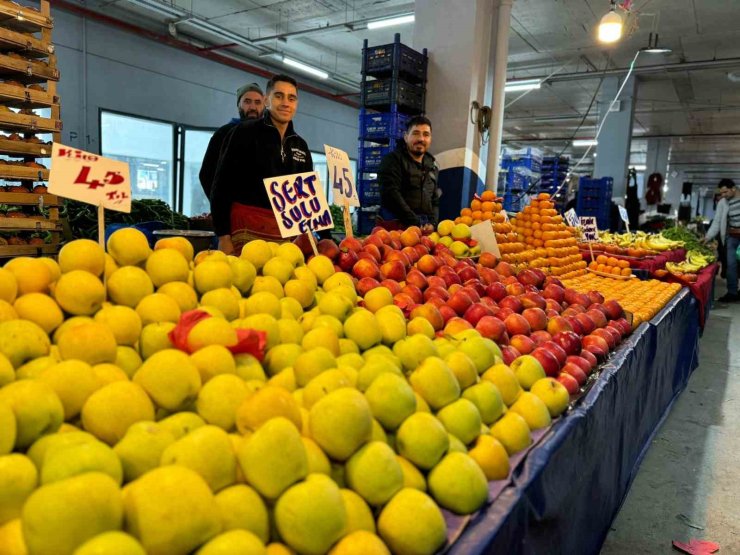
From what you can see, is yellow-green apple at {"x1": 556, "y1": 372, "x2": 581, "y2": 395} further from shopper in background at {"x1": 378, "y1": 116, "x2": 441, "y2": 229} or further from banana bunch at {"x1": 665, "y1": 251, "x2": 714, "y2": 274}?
banana bunch at {"x1": 665, "y1": 251, "x2": 714, "y2": 274}

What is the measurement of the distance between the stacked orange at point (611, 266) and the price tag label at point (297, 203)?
348 centimetres

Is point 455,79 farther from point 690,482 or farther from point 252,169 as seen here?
point 690,482

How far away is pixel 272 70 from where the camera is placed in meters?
12.7

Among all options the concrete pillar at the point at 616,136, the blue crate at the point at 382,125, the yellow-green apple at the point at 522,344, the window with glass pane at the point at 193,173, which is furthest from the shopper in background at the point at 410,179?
the concrete pillar at the point at 616,136

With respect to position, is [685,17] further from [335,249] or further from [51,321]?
[51,321]

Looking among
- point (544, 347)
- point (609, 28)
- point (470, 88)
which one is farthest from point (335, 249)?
point (609, 28)

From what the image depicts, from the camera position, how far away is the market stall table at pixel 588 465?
116 centimetres

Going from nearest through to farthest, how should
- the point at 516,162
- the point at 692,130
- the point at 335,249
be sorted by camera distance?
the point at 335,249 → the point at 516,162 → the point at 692,130

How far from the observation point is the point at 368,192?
6395mm

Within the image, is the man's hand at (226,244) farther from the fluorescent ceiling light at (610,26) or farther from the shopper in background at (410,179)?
the fluorescent ceiling light at (610,26)

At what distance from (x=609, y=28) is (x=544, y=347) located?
507 centimetres

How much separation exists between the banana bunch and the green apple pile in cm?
491

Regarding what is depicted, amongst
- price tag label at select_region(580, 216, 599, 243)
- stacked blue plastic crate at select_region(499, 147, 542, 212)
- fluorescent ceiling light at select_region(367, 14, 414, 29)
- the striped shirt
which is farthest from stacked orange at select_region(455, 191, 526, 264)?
the striped shirt

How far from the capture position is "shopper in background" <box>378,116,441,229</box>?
423 cm
